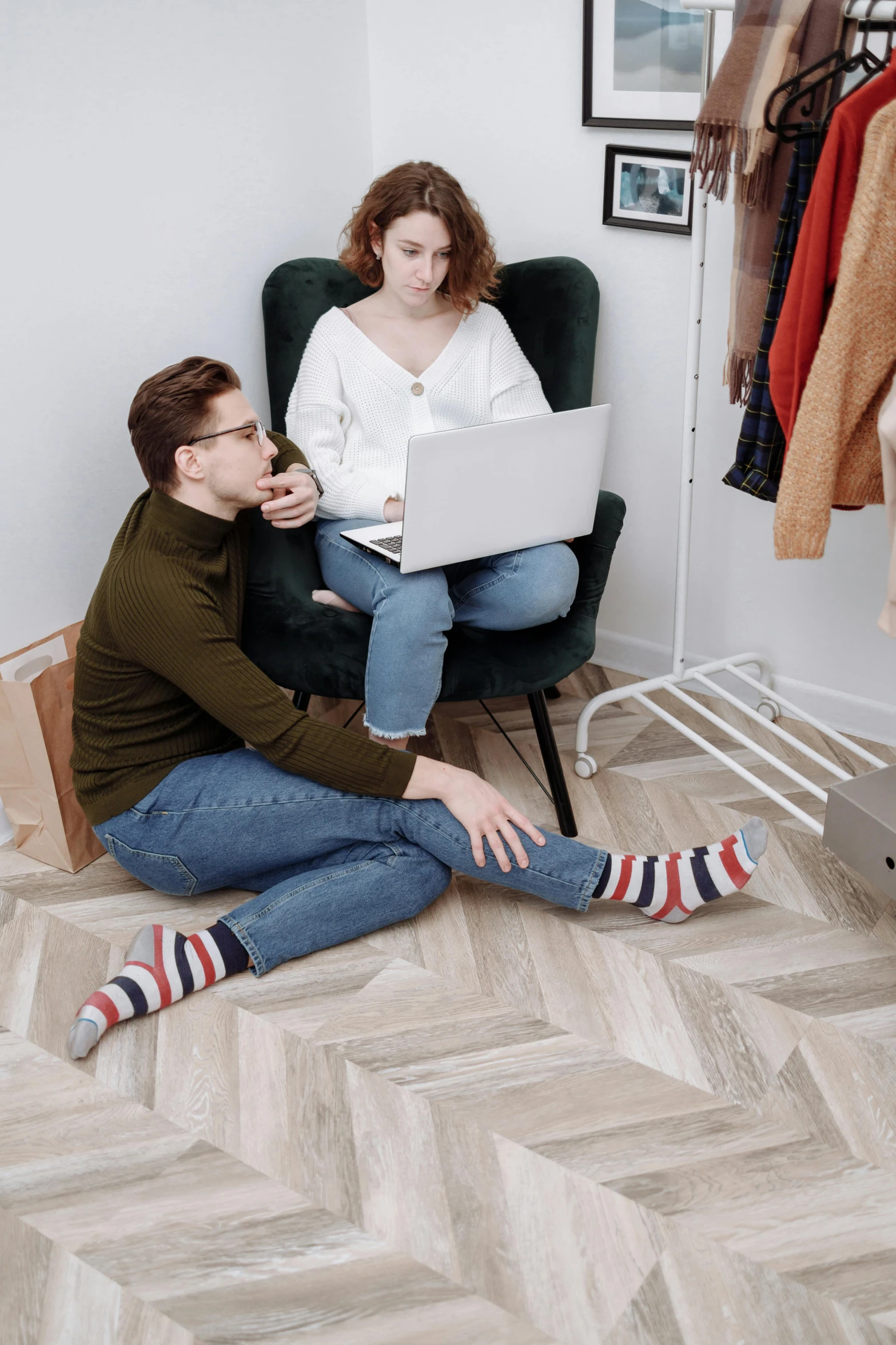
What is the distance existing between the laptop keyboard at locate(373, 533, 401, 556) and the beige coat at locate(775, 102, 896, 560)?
60 cm

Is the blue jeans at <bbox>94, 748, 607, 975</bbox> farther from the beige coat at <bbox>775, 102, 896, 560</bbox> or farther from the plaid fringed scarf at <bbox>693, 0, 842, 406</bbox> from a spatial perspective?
the plaid fringed scarf at <bbox>693, 0, 842, 406</bbox>

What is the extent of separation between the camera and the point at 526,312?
229cm

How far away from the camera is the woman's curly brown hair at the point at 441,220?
6.49 ft

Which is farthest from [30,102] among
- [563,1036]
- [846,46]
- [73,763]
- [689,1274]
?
[689,1274]

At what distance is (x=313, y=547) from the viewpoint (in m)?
2.02

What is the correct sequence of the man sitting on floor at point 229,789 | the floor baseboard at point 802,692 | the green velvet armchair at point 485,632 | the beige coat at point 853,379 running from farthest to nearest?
the floor baseboard at point 802,692 < the green velvet armchair at point 485,632 < the man sitting on floor at point 229,789 < the beige coat at point 853,379

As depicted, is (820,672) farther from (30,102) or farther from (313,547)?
(30,102)

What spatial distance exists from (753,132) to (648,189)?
2.14ft

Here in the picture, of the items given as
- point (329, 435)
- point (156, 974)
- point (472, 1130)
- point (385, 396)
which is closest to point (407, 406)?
point (385, 396)

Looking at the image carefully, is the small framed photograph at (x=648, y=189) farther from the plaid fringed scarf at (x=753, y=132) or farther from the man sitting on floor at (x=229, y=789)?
the man sitting on floor at (x=229, y=789)

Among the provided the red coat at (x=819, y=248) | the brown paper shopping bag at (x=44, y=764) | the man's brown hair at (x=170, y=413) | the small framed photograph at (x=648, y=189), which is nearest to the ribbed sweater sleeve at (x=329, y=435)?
the man's brown hair at (x=170, y=413)

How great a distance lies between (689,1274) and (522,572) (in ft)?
3.44

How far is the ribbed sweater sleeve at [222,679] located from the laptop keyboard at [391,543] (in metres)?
0.32

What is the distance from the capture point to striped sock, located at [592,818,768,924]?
1.70 meters
